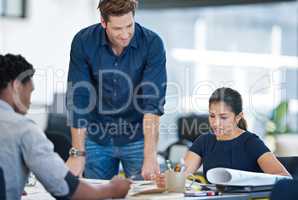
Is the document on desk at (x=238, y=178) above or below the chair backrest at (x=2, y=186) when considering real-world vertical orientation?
below

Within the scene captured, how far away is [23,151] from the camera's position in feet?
7.72

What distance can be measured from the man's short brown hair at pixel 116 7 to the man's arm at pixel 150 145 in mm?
505

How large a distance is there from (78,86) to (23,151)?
3.36 feet

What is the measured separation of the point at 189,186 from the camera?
289 cm

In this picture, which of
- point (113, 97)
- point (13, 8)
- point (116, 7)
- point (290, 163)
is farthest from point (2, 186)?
point (13, 8)

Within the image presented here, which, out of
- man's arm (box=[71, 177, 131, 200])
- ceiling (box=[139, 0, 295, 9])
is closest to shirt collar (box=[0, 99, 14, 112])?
man's arm (box=[71, 177, 131, 200])

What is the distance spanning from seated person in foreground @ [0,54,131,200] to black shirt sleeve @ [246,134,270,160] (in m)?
1.00

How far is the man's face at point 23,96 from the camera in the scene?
243 centimetres

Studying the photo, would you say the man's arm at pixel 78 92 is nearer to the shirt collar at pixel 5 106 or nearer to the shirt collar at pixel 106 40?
the shirt collar at pixel 106 40

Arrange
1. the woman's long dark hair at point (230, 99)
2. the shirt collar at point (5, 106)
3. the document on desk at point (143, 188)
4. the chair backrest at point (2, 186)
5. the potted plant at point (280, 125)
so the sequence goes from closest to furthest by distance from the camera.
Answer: the chair backrest at point (2, 186)
the shirt collar at point (5, 106)
the document on desk at point (143, 188)
the woman's long dark hair at point (230, 99)
the potted plant at point (280, 125)

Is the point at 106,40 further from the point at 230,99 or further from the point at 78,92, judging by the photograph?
the point at 230,99

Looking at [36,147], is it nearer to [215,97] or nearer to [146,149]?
[146,149]

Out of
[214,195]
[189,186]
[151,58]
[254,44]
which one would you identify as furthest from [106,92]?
[254,44]

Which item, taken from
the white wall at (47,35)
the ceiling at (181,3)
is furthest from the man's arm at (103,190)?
the ceiling at (181,3)
